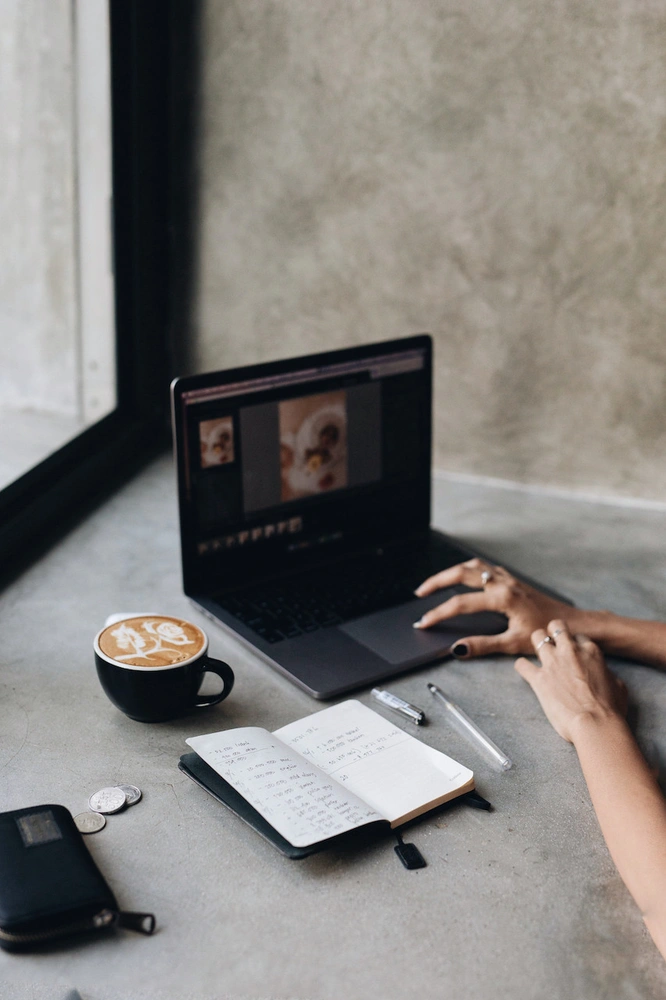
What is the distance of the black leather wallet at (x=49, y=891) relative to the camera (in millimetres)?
742

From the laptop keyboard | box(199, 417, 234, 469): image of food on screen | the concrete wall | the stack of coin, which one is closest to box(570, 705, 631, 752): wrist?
the laptop keyboard

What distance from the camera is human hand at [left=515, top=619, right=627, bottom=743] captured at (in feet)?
3.40

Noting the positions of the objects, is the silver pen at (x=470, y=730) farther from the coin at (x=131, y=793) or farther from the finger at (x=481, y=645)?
the coin at (x=131, y=793)

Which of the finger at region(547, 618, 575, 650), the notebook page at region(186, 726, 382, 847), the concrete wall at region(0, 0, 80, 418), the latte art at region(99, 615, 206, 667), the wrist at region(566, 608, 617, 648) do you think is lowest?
the notebook page at region(186, 726, 382, 847)

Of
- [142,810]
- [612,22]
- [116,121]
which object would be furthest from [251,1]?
[142,810]

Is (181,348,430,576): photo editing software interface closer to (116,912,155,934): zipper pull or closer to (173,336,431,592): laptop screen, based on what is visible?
(173,336,431,592): laptop screen

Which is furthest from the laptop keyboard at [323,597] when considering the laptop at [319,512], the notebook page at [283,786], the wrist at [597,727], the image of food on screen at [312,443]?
the wrist at [597,727]

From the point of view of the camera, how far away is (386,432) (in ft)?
4.73

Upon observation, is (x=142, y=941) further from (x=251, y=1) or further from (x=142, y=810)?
(x=251, y=1)

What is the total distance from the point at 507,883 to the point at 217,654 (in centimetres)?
48

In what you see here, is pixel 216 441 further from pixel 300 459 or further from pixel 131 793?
pixel 131 793

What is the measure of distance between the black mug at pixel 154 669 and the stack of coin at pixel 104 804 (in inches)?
3.8

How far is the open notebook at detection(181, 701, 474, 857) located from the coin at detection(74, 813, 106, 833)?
0.10 meters

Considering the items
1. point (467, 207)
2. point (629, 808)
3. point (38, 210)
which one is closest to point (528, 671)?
point (629, 808)
